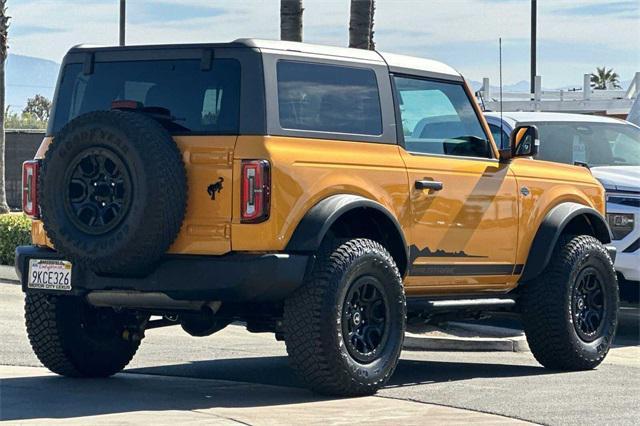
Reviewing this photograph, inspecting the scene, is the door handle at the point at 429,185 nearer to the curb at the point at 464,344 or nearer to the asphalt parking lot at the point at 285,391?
the asphalt parking lot at the point at 285,391

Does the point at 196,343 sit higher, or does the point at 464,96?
the point at 464,96

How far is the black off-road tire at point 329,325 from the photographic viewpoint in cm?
895

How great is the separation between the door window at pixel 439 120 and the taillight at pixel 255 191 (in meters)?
1.54

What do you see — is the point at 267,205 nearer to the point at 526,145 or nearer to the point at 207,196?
the point at 207,196

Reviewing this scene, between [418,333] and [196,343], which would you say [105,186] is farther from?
[418,333]

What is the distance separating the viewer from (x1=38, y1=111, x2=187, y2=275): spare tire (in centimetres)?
875

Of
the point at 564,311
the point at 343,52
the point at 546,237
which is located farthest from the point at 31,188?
the point at 564,311

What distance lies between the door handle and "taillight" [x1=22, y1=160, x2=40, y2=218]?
2473 millimetres

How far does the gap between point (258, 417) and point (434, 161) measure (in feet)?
8.59

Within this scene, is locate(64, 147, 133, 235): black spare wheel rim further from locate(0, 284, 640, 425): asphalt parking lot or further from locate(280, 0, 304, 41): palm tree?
locate(280, 0, 304, 41): palm tree

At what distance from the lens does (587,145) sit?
14.9 m

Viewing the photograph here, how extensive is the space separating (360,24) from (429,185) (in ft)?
28.4

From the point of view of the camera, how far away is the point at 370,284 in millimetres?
9414

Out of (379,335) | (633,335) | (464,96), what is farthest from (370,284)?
(633,335)
